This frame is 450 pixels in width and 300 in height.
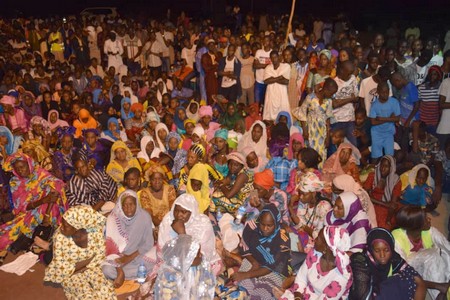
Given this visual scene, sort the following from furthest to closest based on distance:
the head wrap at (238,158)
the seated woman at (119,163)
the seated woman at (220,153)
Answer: the seated woman at (119,163) → the seated woman at (220,153) → the head wrap at (238,158)

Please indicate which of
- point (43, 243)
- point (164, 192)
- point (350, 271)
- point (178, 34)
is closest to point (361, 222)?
point (350, 271)

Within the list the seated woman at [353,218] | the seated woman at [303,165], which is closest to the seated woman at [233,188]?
the seated woman at [303,165]

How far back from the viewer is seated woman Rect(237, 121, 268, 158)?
20.9 feet

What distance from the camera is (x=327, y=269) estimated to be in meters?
3.81

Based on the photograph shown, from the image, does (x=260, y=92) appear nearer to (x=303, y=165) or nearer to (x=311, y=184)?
(x=303, y=165)

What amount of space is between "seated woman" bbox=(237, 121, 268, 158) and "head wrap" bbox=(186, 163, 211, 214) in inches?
44.5

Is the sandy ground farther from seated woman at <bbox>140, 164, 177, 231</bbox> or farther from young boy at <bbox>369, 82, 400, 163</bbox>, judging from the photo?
young boy at <bbox>369, 82, 400, 163</bbox>

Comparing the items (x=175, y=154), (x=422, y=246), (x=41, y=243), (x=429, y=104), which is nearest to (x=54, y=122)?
(x=175, y=154)

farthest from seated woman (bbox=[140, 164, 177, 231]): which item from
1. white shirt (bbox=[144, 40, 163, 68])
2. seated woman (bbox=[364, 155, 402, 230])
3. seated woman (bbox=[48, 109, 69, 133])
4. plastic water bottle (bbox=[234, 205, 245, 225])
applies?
white shirt (bbox=[144, 40, 163, 68])

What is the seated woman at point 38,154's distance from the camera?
251 inches

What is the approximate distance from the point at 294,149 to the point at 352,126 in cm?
107

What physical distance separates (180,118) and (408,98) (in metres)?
3.63

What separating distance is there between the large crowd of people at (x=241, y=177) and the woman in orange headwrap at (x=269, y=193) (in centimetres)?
2

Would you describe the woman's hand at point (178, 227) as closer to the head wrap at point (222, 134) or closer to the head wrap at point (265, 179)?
the head wrap at point (265, 179)
